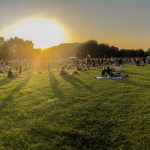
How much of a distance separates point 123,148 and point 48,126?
424cm

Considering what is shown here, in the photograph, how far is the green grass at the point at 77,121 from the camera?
1191cm

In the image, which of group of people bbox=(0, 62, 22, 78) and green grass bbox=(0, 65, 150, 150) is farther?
group of people bbox=(0, 62, 22, 78)

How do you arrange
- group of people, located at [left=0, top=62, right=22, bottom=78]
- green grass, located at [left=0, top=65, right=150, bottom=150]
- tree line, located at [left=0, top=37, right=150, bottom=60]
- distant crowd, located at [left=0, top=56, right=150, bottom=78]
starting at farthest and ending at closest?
tree line, located at [left=0, top=37, right=150, bottom=60] → distant crowd, located at [left=0, top=56, right=150, bottom=78] → group of people, located at [left=0, top=62, right=22, bottom=78] → green grass, located at [left=0, top=65, right=150, bottom=150]

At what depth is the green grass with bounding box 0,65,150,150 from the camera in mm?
11914

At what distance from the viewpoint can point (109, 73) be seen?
33.1 metres

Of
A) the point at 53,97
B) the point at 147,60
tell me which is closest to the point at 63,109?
the point at 53,97

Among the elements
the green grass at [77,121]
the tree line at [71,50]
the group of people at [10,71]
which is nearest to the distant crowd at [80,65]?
the group of people at [10,71]

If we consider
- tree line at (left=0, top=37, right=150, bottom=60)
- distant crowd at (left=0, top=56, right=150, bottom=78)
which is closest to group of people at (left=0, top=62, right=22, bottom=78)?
distant crowd at (left=0, top=56, right=150, bottom=78)

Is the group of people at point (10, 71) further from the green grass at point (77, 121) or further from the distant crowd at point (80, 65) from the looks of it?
the green grass at point (77, 121)

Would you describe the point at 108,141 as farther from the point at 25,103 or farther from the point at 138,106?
the point at 25,103

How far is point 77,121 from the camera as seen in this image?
14.6m

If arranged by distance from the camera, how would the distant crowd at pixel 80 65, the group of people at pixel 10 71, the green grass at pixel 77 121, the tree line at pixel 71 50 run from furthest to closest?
the tree line at pixel 71 50 → the distant crowd at pixel 80 65 → the group of people at pixel 10 71 → the green grass at pixel 77 121

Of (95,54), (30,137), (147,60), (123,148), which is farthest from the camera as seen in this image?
(95,54)

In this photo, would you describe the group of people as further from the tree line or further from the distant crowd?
the tree line
